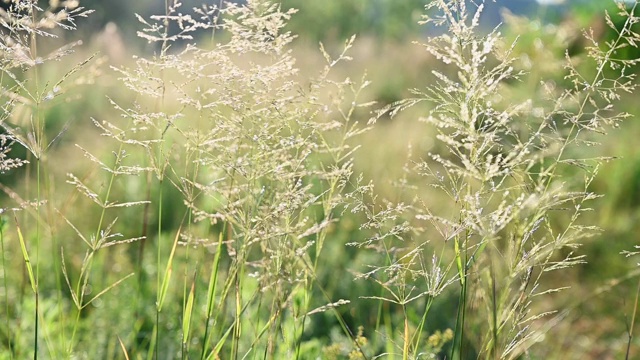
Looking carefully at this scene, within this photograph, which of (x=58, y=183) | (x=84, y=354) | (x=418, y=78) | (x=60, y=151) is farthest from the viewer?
(x=418, y=78)

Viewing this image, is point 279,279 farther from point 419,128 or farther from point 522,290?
point 419,128

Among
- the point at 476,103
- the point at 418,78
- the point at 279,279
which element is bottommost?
the point at 418,78

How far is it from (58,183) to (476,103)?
4.60 meters

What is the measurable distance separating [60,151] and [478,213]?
6.17 meters

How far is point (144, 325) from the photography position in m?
3.18

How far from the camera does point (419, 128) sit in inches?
312

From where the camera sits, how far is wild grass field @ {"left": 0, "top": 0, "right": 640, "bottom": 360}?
1528 millimetres

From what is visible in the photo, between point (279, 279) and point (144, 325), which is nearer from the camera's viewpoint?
point (279, 279)

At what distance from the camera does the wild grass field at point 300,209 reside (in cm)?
153

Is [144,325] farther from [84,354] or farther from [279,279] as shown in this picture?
[279,279]

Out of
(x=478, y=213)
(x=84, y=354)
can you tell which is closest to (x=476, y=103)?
(x=478, y=213)

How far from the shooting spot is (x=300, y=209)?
2689 mm

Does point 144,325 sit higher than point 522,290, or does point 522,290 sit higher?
point 522,290

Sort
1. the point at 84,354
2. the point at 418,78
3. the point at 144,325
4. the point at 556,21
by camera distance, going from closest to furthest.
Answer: the point at 84,354 → the point at 144,325 → the point at 418,78 → the point at 556,21
